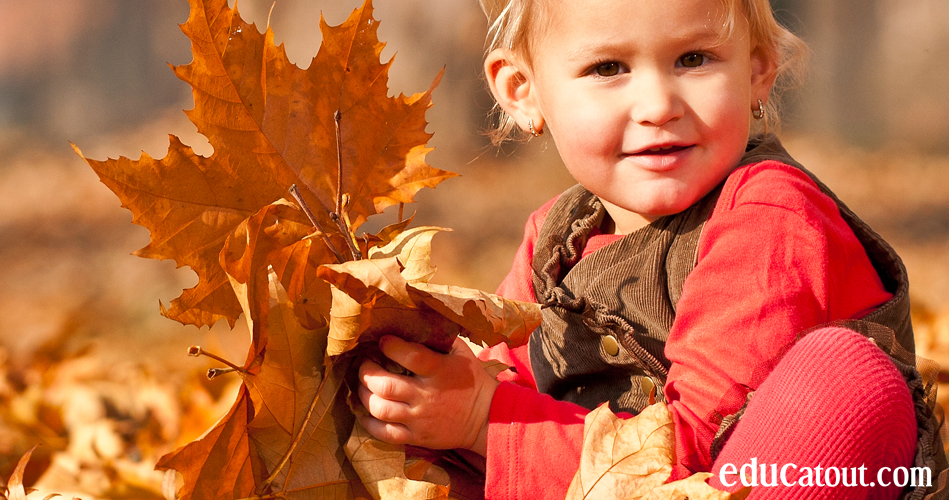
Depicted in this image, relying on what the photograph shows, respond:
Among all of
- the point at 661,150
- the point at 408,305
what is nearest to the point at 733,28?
the point at 661,150

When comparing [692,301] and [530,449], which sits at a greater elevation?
[692,301]

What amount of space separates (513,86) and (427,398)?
60 centimetres

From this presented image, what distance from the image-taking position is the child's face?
1016 millimetres

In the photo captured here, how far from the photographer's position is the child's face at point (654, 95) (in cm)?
102

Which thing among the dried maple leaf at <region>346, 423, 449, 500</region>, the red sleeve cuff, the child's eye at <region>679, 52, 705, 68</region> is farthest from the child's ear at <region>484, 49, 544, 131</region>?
the dried maple leaf at <region>346, 423, 449, 500</region>

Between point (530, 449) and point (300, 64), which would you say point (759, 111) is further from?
point (300, 64)

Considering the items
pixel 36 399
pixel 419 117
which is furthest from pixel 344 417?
pixel 36 399

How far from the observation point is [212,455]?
82 centimetres

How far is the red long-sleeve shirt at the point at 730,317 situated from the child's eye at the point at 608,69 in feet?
0.66

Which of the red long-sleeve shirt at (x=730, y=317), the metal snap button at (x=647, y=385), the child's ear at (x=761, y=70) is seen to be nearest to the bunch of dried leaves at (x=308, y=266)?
the red long-sleeve shirt at (x=730, y=317)

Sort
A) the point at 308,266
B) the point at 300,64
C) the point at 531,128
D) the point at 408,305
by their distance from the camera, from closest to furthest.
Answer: the point at 408,305 → the point at 308,266 → the point at 531,128 → the point at 300,64

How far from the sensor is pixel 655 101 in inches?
39.7

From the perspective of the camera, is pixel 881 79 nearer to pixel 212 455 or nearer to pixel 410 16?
pixel 410 16

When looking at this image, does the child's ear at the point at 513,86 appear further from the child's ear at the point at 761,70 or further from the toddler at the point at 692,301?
the child's ear at the point at 761,70
